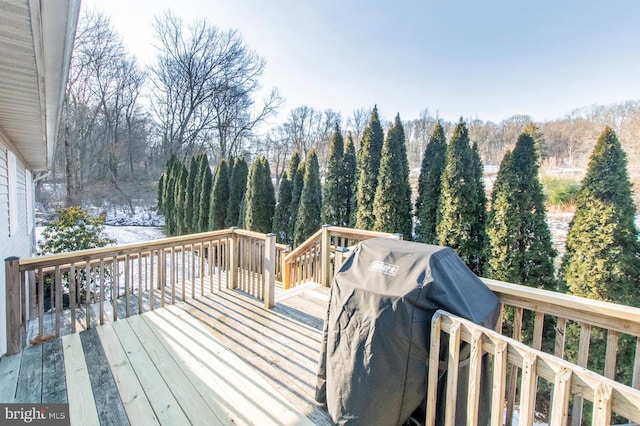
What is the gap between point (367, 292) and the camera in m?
1.62

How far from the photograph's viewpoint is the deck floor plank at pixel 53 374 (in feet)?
7.18

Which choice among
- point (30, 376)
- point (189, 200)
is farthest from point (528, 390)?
point (189, 200)

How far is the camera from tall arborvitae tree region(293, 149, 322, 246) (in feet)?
25.7

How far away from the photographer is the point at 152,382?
2.38 m

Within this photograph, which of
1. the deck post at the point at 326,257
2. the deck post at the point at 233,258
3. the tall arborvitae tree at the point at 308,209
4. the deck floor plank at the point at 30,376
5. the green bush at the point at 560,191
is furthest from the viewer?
the tall arborvitae tree at the point at 308,209

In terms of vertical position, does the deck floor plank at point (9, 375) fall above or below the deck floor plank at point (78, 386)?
below

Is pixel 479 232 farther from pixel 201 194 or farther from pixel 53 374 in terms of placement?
pixel 201 194

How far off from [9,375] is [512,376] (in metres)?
3.86

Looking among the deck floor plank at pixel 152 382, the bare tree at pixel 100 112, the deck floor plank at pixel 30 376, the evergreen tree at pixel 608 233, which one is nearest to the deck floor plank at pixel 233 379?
the deck floor plank at pixel 152 382

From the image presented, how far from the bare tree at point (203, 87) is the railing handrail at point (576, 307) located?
20150 mm

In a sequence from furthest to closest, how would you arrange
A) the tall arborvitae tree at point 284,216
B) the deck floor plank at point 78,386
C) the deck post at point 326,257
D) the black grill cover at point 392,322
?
the tall arborvitae tree at point 284,216
the deck post at point 326,257
the deck floor plank at point 78,386
the black grill cover at point 392,322

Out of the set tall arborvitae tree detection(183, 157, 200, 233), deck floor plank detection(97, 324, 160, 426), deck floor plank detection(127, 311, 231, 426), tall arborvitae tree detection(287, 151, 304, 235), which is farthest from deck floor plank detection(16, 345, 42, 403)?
tall arborvitae tree detection(183, 157, 200, 233)

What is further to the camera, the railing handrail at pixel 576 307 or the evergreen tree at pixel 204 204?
the evergreen tree at pixel 204 204

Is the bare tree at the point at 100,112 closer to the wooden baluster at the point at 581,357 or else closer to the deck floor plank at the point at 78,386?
the deck floor plank at the point at 78,386
